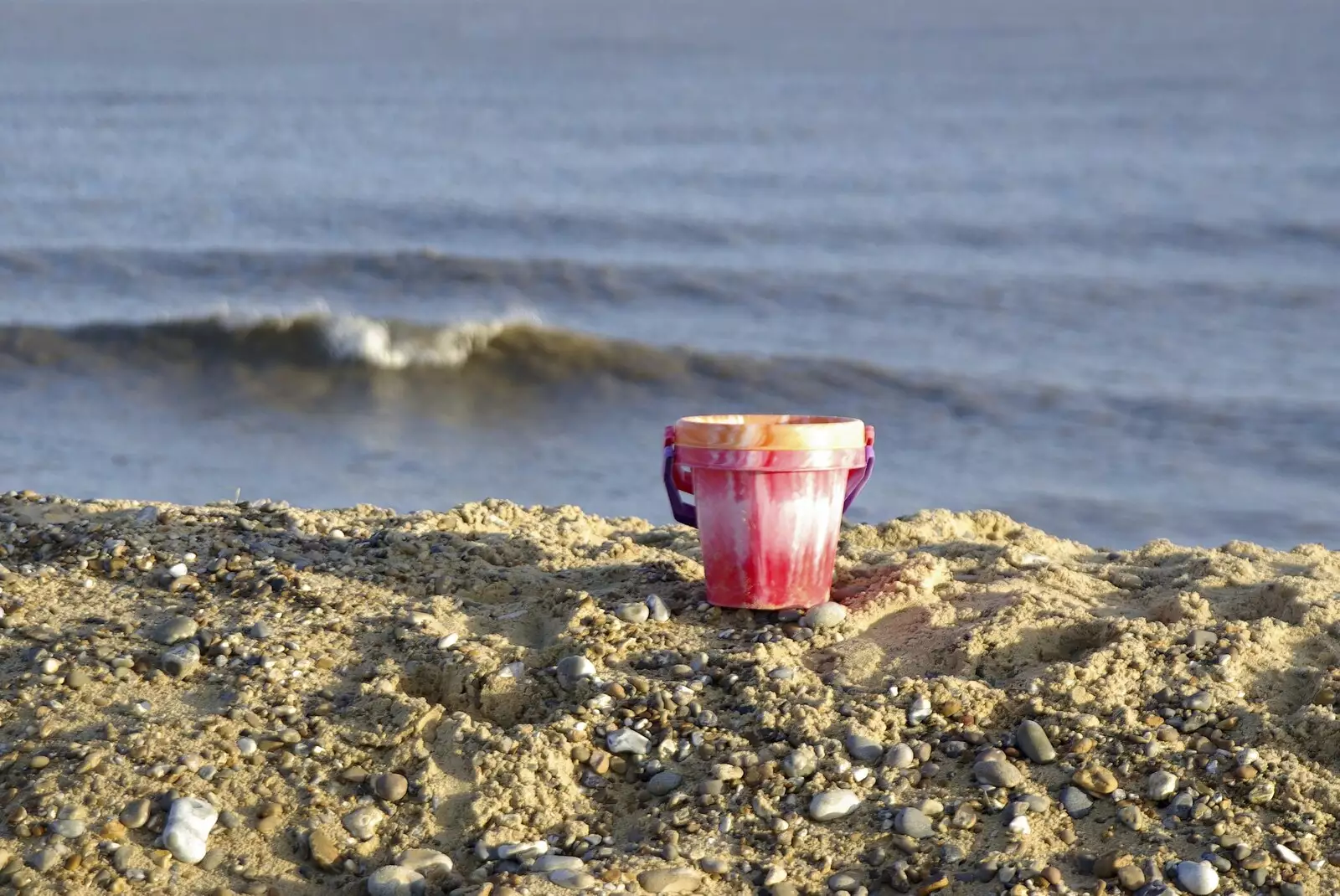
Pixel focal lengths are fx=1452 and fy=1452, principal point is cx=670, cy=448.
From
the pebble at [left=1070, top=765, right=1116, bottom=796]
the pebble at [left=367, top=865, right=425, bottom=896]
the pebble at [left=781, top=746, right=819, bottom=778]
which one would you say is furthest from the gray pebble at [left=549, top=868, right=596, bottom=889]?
the pebble at [left=1070, top=765, right=1116, bottom=796]

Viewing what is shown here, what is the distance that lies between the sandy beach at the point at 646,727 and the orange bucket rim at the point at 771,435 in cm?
43

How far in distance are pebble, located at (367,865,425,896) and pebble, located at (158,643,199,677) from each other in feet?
2.79

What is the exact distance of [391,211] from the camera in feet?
52.5

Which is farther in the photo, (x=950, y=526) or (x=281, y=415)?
(x=281, y=415)

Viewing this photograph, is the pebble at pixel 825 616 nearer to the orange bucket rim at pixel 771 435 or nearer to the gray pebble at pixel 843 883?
the orange bucket rim at pixel 771 435

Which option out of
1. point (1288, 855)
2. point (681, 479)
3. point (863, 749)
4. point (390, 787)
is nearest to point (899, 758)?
point (863, 749)

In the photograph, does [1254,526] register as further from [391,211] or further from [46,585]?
[391,211]

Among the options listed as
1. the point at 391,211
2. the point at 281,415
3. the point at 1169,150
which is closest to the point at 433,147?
the point at 391,211

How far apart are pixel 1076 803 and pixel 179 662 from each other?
204 centimetres

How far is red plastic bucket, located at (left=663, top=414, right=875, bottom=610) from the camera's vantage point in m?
3.74

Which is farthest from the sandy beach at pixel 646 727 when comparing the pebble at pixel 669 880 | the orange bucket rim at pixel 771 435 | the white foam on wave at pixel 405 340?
the white foam on wave at pixel 405 340

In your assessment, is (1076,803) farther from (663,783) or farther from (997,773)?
(663,783)

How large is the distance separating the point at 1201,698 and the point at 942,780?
64cm

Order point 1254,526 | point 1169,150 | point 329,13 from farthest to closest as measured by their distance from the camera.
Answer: point 329,13 < point 1169,150 < point 1254,526
